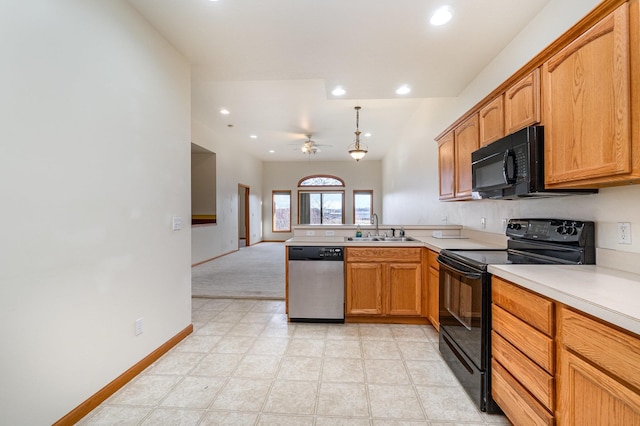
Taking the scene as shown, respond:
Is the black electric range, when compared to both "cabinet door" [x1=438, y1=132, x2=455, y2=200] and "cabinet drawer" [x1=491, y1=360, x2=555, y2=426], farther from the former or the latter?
"cabinet door" [x1=438, y1=132, x2=455, y2=200]

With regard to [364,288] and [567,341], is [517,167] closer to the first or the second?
[567,341]

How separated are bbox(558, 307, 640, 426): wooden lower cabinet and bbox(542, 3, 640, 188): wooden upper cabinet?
713mm

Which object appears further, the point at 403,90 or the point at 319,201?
the point at 319,201

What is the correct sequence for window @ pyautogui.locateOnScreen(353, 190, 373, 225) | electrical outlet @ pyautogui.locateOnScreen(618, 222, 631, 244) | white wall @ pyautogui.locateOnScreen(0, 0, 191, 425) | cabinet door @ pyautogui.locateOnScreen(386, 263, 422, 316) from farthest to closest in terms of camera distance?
window @ pyautogui.locateOnScreen(353, 190, 373, 225) < cabinet door @ pyautogui.locateOnScreen(386, 263, 422, 316) < electrical outlet @ pyautogui.locateOnScreen(618, 222, 631, 244) < white wall @ pyautogui.locateOnScreen(0, 0, 191, 425)

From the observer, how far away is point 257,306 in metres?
3.67

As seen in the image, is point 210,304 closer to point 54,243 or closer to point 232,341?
point 232,341

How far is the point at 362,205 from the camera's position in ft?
36.1

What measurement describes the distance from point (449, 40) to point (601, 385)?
2.53 meters

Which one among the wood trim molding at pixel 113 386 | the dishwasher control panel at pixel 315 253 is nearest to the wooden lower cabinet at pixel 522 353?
the dishwasher control panel at pixel 315 253

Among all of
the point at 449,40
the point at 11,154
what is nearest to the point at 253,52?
the point at 449,40

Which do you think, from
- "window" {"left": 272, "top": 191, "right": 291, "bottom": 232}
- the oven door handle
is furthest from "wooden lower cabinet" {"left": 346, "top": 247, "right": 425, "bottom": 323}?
"window" {"left": 272, "top": 191, "right": 291, "bottom": 232}

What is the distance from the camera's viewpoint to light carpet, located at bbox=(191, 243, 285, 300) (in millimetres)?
4133

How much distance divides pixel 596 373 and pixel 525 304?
1.32 ft

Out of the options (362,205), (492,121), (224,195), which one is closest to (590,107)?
(492,121)
